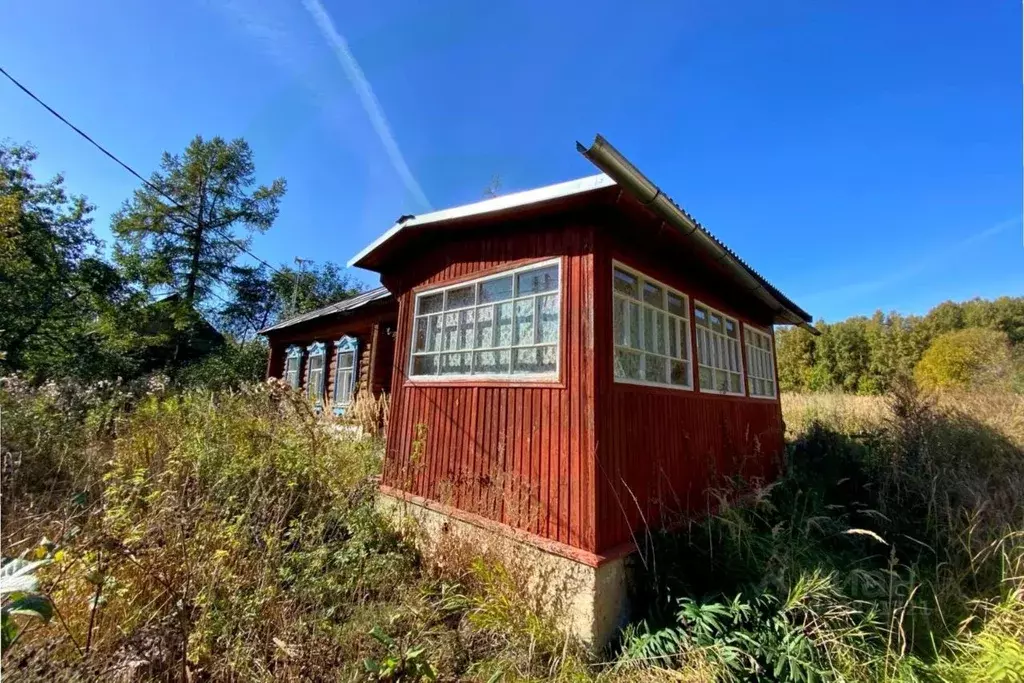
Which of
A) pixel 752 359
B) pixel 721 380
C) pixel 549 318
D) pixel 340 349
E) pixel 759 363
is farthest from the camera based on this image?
pixel 340 349

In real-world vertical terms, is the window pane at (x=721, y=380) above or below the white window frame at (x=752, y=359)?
below

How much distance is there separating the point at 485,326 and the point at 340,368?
23.8 ft

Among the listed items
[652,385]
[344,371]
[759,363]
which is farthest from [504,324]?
[344,371]

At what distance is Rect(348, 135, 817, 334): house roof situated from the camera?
317 cm

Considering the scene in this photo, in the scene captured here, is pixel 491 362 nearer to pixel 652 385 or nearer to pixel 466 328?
pixel 466 328

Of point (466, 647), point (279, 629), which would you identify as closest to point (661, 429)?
point (466, 647)

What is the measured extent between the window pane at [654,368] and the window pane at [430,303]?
2.52 metres

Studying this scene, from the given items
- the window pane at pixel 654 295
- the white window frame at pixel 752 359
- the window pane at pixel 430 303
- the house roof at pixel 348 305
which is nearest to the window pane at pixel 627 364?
the window pane at pixel 654 295

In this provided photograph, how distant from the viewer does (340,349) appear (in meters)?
10.6

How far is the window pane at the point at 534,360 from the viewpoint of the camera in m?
3.98

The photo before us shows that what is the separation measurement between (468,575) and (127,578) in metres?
2.46

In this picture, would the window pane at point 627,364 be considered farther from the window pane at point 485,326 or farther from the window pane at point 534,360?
the window pane at point 485,326

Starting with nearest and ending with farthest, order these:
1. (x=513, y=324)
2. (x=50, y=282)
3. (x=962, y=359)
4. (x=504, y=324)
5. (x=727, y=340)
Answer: (x=513, y=324), (x=504, y=324), (x=727, y=340), (x=50, y=282), (x=962, y=359)

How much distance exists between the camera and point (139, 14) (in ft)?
17.6
